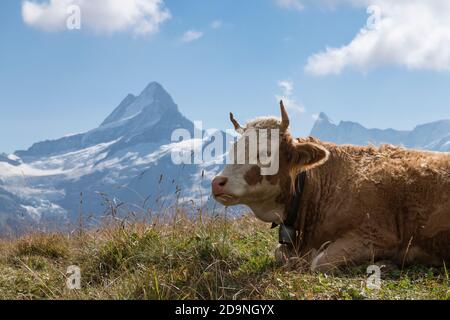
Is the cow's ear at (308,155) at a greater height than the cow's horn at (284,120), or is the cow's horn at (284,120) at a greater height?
the cow's horn at (284,120)

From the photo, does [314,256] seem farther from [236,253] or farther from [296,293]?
[296,293]

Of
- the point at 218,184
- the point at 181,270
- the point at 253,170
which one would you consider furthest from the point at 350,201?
the point at 181,270

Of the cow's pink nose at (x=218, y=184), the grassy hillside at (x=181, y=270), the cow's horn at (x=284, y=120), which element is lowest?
the grassy hillside at (x=181, y=270)

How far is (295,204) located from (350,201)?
2.57 feet

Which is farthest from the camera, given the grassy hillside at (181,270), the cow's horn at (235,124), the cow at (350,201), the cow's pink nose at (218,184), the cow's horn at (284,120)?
the cow's horn at (235,124)

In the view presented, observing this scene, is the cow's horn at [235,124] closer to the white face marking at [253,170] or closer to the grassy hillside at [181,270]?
the white face marking at [253,170]

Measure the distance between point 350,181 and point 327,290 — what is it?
7.97ft

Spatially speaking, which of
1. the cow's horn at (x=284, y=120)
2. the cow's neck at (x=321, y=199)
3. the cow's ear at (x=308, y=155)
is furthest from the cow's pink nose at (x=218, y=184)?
the cow's neck at (x=321, y=199)

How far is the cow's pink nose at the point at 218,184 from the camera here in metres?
7.45

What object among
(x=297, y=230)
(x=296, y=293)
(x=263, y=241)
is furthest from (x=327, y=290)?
(x=263, y=241)

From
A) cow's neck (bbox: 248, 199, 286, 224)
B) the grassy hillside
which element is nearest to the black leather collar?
cow's neck (bbox: 248, 199, 286, 224)

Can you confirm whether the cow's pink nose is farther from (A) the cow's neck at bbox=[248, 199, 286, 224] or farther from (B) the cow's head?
(A) the cow's neck at bbox=[248, 199, 286, 224]

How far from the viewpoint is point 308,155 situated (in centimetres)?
794

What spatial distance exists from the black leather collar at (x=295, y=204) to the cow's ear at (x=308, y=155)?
28cm
